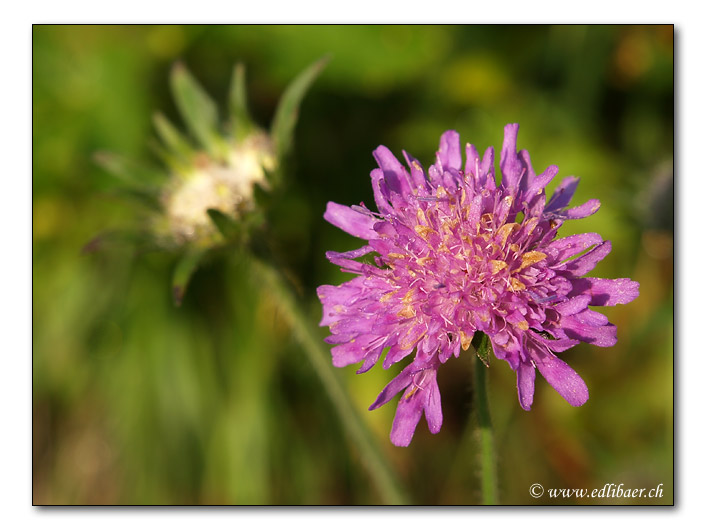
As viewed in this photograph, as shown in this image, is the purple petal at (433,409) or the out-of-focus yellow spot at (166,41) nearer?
the purple petal at (433,409)

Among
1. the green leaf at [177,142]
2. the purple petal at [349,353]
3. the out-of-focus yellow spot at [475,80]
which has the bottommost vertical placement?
the purple petal at [349,353]

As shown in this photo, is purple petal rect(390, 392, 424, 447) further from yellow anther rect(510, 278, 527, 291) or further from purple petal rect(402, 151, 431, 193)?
purple petal rect(402, 151, 431, 193)

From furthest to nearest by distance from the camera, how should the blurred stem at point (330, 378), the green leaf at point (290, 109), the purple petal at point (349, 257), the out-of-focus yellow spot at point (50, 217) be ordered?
the out-of-focus yellow spot at point (50, 217)
the blurred stem at point (330, 378)
the green leaf at point (290, 109)
the purple petal at point (349, 257)

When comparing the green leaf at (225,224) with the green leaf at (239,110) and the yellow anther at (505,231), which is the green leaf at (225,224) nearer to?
the green leaf at (239,110)

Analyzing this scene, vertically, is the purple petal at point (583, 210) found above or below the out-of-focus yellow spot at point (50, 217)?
below

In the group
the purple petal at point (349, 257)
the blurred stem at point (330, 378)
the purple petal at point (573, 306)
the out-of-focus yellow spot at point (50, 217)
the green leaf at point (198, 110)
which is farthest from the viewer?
the out-of-focus yellow spot at point (50, 217)

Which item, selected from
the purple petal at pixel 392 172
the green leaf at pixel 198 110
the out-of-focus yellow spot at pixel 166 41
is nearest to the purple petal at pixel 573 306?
the purple petal at pixel 392 172

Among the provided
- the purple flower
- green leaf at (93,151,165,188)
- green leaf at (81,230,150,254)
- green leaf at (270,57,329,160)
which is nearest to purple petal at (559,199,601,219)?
the purple flower

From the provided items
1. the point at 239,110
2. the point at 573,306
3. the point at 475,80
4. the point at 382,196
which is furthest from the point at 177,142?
the point at 475,80
